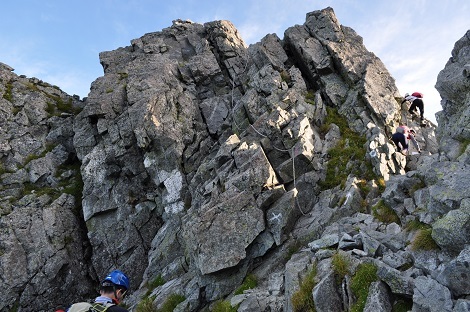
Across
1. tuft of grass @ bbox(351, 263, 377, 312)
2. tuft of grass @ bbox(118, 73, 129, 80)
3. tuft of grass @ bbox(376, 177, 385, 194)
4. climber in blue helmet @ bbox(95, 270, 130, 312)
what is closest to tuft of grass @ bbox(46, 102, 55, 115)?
tuft of grass @ bbox(118, 73, 129, 80)

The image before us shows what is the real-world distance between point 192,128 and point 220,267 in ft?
57.0

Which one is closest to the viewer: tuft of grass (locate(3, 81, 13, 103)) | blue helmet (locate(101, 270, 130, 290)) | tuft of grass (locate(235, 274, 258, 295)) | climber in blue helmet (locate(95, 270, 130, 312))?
climber in blue helmet (locate(95, 270, 130, 312))

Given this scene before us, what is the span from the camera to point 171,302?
779 inches

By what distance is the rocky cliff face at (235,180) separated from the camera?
13312 millimetres

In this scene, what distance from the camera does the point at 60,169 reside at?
36.9 metres

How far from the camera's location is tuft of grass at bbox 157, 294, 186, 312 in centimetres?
1953

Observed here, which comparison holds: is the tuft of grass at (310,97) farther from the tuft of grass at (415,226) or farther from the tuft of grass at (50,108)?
the tuft of grass at (50,108)

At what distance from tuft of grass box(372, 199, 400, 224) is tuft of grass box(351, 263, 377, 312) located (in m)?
5.26

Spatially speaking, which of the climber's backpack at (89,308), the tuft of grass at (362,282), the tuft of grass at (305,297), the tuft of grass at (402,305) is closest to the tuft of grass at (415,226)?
the tuft of grass at (362,282)

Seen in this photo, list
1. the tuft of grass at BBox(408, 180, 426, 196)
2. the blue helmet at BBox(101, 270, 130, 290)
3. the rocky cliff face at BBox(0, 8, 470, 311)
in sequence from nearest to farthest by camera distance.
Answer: the blue helmet at BBox(101, 270, 130, 290) → the rocky cliff face at BBox(0, 8, 470, 311) → the tuft of grass at BBox(408, 180, 426, 196)

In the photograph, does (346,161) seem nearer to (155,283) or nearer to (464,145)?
(464,145)

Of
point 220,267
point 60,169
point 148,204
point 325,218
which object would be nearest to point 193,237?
point 220,267

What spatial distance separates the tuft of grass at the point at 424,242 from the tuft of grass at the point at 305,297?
414 centimetres

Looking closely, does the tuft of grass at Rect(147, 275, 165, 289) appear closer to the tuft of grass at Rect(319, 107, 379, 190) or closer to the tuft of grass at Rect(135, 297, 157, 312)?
the tuft of grass at Rect(135, 297, 157, 312)
